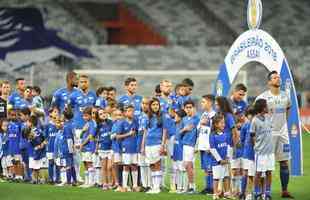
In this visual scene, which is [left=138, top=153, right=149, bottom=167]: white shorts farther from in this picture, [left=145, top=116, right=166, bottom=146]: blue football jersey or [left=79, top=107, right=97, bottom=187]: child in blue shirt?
[left=79, top=107, right=97, bottom=187]: child in blue shirt

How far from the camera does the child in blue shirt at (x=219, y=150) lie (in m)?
17.2

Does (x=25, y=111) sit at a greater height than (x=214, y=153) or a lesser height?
greater

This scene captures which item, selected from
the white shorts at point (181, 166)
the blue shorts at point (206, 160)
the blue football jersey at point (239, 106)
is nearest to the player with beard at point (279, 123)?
the blue football jersey at point (239, 106)

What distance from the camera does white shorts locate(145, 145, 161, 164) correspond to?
18.3m

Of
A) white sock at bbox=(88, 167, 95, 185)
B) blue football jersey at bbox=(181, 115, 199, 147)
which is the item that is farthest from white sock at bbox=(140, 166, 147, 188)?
white sock at bbox=(88, 167, 95, 185)

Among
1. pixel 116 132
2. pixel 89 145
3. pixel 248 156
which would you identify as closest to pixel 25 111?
pixel 89 145

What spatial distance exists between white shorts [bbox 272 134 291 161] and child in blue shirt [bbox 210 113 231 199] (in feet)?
2.51

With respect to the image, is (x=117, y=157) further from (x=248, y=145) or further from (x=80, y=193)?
(x=248, y=145)

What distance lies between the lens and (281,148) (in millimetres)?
17531

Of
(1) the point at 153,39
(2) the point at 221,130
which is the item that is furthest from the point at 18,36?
(2) the point at 221,130

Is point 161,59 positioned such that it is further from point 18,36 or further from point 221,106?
point 221,106

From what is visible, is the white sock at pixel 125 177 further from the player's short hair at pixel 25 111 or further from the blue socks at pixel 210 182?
the player's short hair at pixel 25 111

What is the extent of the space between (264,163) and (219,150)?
89 centimetres

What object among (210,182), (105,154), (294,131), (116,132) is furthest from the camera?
(294,131)
